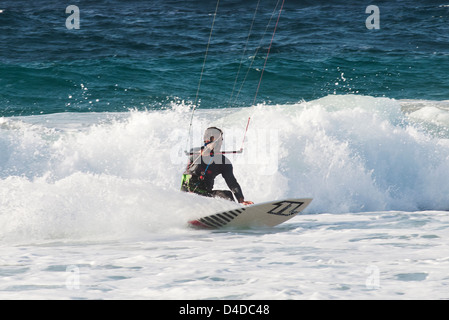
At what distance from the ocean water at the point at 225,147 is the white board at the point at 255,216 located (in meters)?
0.14

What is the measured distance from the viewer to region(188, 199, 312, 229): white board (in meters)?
8.18

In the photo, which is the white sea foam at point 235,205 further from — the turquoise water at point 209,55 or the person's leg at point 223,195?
the turquoise water at point 209,55

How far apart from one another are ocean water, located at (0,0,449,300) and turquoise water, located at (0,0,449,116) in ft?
0.31

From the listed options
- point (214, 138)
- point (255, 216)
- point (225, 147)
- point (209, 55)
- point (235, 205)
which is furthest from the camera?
point (209, 55)

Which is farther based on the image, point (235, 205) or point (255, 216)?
point (255, 216)

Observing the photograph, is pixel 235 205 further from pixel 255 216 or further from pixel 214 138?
pixel 214 138

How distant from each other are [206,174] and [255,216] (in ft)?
3.00

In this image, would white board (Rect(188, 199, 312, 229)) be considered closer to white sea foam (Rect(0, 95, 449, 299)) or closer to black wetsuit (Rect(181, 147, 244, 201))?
white sea foam (Rect(0, 95, 449, 299))

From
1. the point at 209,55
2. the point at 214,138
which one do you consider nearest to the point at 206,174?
the point at 214,138

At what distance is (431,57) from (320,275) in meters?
19.9

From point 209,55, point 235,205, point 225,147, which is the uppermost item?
point 209,55

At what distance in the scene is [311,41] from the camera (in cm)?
2444

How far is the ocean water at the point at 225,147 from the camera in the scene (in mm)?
5922

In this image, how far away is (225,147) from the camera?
512 inches
